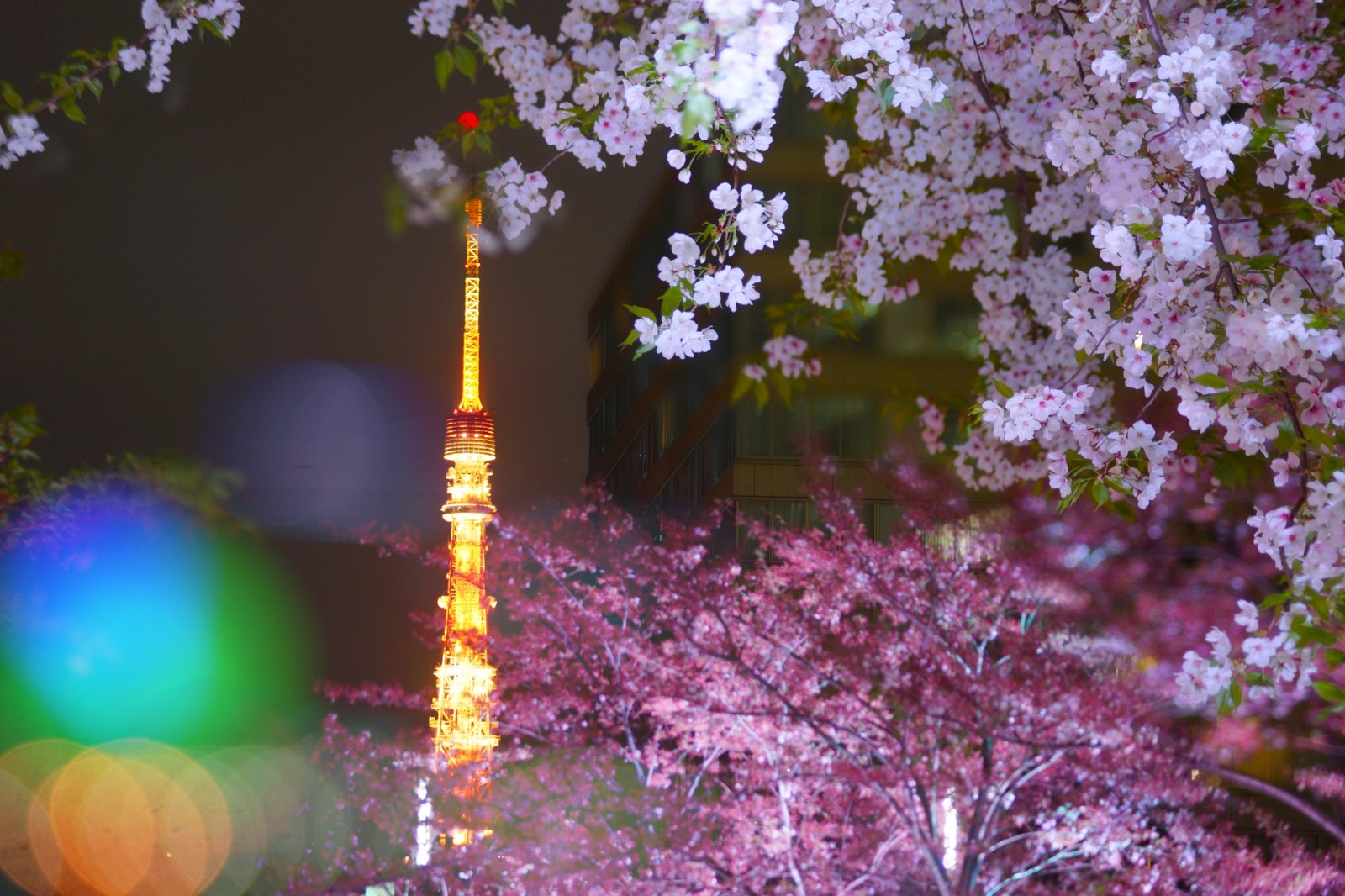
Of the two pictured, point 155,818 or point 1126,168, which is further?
point 155,818

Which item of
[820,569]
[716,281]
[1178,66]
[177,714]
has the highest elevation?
[1178,66]

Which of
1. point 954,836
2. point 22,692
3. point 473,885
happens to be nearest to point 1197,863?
point 954,836

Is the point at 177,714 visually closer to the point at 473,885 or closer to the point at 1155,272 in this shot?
the point at 473,885

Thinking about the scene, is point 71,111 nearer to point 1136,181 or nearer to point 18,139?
point 18,139

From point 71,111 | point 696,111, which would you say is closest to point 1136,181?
point 696,111

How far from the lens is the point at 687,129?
2.65 m

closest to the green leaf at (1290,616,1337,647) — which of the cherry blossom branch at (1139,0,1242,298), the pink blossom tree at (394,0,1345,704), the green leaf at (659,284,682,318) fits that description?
the pink blossom tree at (394,0,1345,704)

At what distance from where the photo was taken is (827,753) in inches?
376

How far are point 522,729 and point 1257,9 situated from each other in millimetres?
8077

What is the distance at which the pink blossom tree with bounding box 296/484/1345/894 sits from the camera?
788 cm

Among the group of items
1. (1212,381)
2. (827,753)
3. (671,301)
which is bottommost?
(827,753)

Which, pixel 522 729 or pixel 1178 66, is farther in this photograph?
pixel 522 729

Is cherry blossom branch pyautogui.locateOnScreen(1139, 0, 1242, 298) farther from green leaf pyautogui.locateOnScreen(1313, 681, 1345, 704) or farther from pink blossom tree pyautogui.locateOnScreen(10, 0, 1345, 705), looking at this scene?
green leaf pyautogui.locateOnScreen(1313, 681, 1345, 704)

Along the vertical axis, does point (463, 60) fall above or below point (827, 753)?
above
